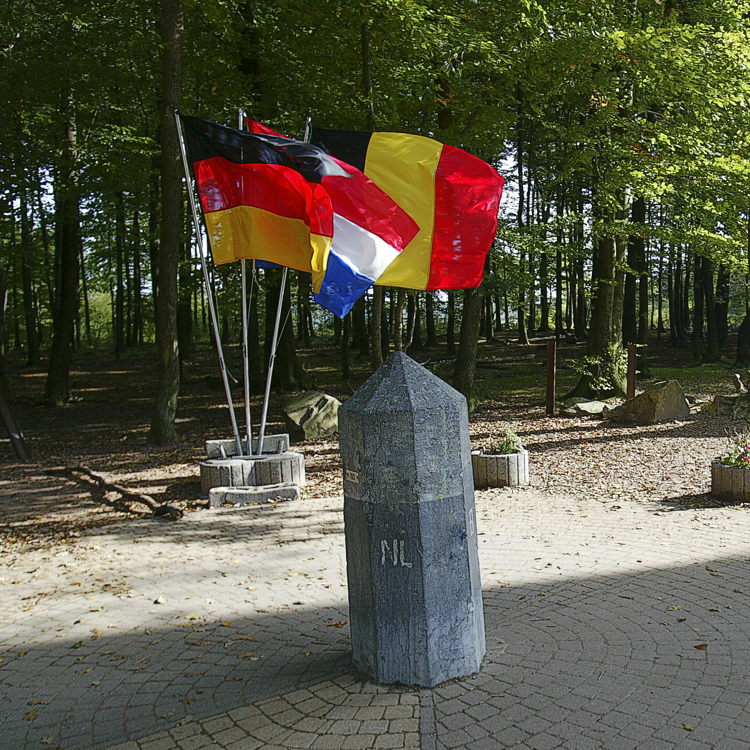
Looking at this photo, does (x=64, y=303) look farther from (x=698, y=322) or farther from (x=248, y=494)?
(x=698, y=322)

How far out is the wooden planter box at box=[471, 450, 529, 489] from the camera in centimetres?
989

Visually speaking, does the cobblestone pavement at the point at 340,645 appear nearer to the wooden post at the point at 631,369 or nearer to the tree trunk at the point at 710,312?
the wooden post at the point at 631,369

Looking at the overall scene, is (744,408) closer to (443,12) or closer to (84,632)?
(443,12)

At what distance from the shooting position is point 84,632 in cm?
546

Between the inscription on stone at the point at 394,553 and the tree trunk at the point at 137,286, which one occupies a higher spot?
the tree trunk at the point at 137,286

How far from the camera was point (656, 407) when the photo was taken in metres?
14.0

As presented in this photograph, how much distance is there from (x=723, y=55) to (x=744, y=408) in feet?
21.1

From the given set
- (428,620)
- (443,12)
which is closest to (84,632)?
(428,620)

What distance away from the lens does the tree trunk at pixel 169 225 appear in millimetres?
13742

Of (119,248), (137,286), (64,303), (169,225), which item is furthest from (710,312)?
(137,286)

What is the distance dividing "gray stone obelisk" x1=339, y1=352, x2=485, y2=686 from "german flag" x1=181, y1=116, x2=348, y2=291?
16.5ft

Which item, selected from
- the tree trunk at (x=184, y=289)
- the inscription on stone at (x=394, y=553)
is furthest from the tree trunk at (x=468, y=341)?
the inscription on stone at (x=394, y=553)

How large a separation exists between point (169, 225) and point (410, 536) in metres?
11.4

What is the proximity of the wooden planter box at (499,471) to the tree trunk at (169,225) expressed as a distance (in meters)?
6.82
